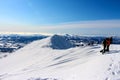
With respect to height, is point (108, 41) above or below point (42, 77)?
above

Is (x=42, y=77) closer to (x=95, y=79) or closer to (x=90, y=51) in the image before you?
(x=95, y=79)

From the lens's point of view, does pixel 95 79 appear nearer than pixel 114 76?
No

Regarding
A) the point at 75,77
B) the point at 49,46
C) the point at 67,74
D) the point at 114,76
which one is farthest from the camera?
the point at 49,46

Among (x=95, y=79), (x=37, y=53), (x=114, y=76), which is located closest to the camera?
(x=114, y=76)

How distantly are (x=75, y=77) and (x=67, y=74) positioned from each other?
159cm

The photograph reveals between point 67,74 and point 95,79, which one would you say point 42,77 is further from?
point 95,79

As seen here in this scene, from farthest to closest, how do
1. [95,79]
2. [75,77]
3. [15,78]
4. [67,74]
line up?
[15,78] → [67,74] → [75,77] → [95,79]

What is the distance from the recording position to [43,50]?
34562 mm

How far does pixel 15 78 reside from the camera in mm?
19250

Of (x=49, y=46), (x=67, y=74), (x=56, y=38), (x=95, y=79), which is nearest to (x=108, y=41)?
(x=67, y=74)

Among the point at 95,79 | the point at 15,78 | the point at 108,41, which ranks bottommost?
the point at 15,78

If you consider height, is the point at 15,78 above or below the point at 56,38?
below

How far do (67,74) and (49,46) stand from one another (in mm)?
20733

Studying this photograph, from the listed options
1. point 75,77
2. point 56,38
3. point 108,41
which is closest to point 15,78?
point 75,77
